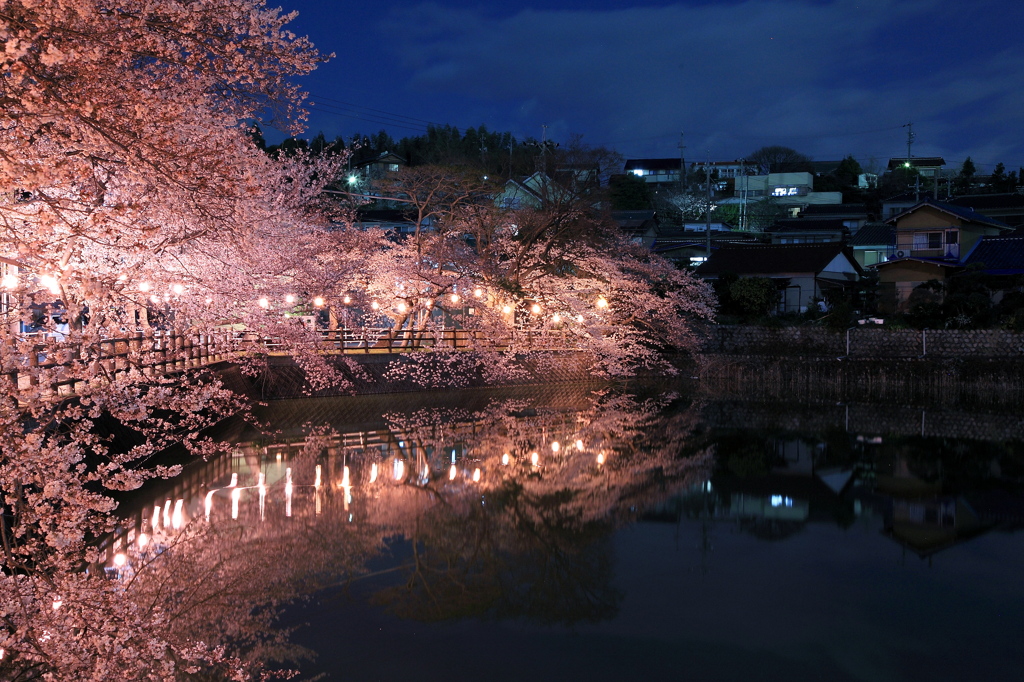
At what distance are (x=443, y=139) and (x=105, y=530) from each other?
5915cm

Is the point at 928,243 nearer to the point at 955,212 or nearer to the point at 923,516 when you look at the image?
the point at 955,212

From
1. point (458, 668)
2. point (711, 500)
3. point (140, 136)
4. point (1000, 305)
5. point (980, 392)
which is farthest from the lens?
point (1000, 305)

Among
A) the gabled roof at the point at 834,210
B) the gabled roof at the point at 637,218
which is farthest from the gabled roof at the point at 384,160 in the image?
the gabled roof at the point at 834,210

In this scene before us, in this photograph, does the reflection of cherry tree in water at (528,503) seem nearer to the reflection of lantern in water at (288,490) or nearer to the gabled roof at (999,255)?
the reflection of lantern in water at (288,490)

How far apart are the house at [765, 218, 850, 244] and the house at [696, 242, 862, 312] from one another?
969 cm

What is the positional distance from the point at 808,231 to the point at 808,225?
94 centimetres

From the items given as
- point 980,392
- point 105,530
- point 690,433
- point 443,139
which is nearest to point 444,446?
point 690,433

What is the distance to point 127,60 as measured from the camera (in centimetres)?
802

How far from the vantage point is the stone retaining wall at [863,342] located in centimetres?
2705

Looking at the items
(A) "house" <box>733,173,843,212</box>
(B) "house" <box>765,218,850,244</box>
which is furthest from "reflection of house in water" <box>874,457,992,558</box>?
(A) "house" <box>733,173,843,212</box>

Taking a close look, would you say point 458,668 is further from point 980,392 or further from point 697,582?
point 980,392

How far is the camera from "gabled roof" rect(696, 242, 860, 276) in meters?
37.5

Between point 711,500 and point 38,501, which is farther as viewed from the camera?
point 711,500

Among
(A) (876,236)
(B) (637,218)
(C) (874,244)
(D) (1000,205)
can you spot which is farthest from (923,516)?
(D) (1000,205)
